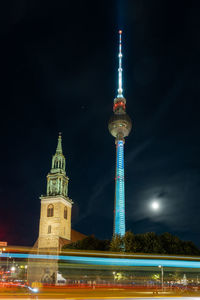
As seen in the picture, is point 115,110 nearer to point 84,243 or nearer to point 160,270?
point 84,243

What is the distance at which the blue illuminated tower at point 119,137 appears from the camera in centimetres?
12475

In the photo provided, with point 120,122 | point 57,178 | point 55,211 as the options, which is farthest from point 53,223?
point 120,122

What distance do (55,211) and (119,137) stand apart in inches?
2337

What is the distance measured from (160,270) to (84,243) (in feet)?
143

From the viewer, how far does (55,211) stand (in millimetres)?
95500

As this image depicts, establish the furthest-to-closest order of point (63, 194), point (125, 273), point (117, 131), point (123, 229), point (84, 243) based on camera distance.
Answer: point (117, 131) < point (123, 229) < point (63, 194) < point (84, 243) < point (125, 273)

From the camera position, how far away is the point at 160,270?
3531cm

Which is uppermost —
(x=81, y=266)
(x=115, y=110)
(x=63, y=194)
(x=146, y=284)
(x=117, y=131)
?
(x=115, y=110)

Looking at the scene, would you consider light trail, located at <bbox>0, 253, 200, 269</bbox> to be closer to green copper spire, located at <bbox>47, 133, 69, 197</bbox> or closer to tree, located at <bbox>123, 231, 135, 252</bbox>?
tree, located at <bbox>123, 231, 135, 252</bbox>

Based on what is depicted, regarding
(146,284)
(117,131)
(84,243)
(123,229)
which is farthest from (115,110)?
(146,284)

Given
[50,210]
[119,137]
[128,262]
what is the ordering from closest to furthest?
[128,262], [50,210], [119,137]

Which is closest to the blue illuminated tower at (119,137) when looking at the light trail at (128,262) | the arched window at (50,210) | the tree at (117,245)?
the arched window at (50,210)

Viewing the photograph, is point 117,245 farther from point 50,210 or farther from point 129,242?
point 50,210

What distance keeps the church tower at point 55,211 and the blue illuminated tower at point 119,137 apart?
28032 mm
